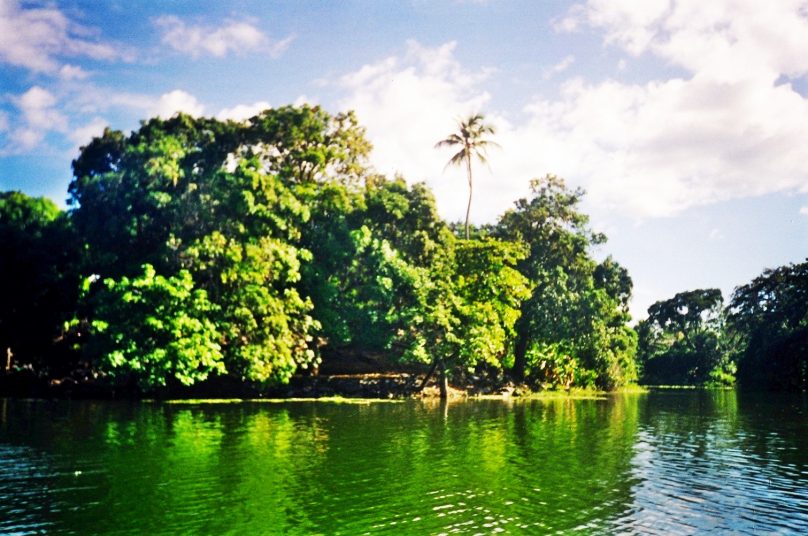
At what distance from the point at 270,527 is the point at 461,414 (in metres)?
23.5

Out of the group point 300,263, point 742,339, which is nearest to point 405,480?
point 300,263

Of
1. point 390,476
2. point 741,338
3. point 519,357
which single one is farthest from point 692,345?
point 390,476

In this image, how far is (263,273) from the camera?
41344mm

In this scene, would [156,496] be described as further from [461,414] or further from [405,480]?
[461,414]

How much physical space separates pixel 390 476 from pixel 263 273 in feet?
88.5

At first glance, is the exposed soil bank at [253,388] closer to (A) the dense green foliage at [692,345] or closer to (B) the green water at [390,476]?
(B) the green water at [390,476]

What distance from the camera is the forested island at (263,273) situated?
131 feet

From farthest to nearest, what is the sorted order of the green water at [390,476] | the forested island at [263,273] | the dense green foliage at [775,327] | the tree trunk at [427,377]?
the dense green foliage at [775,327] → the tree trunk at [427,377] → the forested island at [263,273] → the green water at [390,476]

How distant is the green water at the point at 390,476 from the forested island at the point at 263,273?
10.4 metres

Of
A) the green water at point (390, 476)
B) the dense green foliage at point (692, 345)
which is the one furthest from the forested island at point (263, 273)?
the dense green foliage at point (692, 345)

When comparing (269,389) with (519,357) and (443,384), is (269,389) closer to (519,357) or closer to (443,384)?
(443,384)

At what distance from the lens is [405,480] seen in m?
16.0

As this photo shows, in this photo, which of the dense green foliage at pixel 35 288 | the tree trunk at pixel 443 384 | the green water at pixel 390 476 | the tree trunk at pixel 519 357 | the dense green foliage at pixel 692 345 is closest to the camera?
the green water at pixel 390 476

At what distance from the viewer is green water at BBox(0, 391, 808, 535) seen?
12250 mm
